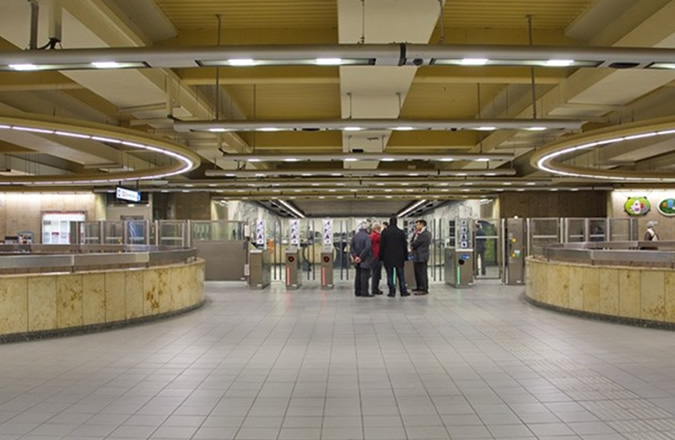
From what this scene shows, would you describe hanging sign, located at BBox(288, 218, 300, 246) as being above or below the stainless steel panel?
above

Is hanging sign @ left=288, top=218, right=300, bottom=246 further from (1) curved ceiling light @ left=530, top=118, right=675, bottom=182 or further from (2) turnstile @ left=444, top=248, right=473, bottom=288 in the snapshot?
(1) curved ceiling light @ left=530, top=118, right=675, bottom=182

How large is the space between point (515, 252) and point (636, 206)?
8881mm

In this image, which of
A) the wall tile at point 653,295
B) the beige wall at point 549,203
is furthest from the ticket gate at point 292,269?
the beige wall at point 549,203

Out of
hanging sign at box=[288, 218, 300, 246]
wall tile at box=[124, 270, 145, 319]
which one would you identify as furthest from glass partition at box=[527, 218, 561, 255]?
wall tile at box=[124, 270, 145, 319]

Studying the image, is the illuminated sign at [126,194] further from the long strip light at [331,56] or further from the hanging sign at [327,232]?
the long strip light at [331,56]

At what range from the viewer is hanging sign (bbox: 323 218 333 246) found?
16125 millimetres

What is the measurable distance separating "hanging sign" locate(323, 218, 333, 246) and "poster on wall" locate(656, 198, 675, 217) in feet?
46.1

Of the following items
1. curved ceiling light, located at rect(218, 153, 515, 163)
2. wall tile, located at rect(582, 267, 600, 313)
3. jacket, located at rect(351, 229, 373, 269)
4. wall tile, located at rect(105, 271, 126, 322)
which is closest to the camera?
wall tile, located at rect(105, 271, 126, 322)

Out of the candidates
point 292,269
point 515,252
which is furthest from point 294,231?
point 515,252

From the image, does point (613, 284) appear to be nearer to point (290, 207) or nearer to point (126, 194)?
point (126, 194)

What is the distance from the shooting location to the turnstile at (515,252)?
15.0 meters

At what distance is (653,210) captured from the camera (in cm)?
2086

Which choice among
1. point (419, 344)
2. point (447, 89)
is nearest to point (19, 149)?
point (447, 89)

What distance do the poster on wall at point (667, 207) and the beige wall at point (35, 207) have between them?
23.0 meters
